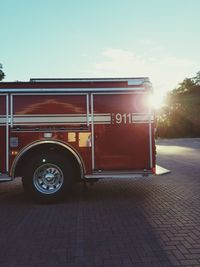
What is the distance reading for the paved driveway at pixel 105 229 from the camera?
13.2 feet

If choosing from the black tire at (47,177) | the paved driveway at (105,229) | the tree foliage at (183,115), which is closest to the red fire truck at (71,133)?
the black tire at (47,177)

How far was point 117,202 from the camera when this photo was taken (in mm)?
7082

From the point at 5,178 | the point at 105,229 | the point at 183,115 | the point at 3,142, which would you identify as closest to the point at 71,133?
the point at 3,142

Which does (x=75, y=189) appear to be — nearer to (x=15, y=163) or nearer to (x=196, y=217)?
(x=15, y=163)

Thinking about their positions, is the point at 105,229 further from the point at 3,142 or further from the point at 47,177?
the point at 3,142

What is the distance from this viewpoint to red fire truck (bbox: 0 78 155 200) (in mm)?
6941

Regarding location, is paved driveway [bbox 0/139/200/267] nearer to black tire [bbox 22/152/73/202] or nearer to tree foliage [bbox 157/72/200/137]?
black tire [bbox 22/152/73/202]

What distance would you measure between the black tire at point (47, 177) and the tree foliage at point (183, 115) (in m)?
70.4

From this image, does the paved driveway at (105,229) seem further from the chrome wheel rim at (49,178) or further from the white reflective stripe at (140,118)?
the white reflective stripe at (140,118)

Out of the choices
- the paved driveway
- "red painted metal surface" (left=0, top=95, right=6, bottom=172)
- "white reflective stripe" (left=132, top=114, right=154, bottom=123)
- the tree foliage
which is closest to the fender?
"red painted metal surface" (left=0, top=95, right=6, bottom=172)

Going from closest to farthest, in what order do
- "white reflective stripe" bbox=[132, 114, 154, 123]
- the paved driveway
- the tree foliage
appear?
the paved driveway → "white reflective stripe" bbox=[132, 114, 154, 123] → the tree foliage

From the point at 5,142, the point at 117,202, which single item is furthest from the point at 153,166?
the point at 5,142

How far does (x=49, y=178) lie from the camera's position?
7.09 metres

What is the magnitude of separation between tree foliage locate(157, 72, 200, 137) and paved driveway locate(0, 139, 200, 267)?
69857 millimetres
